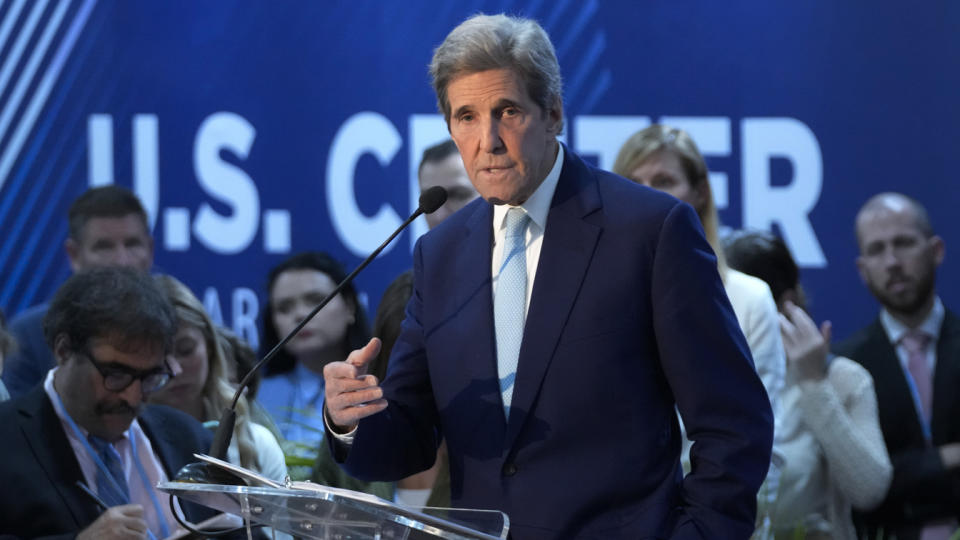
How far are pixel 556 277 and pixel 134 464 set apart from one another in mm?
1655

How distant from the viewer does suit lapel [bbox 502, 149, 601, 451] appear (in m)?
2.04

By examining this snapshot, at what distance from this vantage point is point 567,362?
2.03 meters

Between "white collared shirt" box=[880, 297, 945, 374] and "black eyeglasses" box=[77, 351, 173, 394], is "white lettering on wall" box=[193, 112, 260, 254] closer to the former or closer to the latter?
"black eyeglasses" box=[77, 351, 173, 394]

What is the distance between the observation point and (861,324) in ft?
17.5

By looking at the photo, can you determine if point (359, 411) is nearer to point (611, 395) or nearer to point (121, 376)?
point (611, 395)

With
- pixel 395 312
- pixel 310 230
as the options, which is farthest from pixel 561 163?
pixel 310 230

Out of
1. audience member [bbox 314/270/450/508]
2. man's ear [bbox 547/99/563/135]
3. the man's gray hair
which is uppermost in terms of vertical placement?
the man's gray hair

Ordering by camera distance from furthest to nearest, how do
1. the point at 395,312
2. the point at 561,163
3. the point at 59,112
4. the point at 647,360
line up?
the point at 59,112 → the point at 395,312 → the point at 561,163 → the point at 647,360

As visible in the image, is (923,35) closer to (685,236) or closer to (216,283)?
(216,283)

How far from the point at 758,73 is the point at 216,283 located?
2.41m

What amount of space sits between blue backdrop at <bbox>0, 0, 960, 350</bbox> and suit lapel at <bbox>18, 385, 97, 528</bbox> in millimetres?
1917

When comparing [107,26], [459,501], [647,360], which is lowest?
[459,501]

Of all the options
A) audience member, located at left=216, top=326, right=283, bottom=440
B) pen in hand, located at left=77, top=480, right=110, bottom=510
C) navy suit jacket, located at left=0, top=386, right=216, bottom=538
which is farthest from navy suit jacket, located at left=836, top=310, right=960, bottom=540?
pen in hand, located at left=77, top=480, right=110, bottom=510

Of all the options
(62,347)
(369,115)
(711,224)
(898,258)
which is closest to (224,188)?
(369,115)
